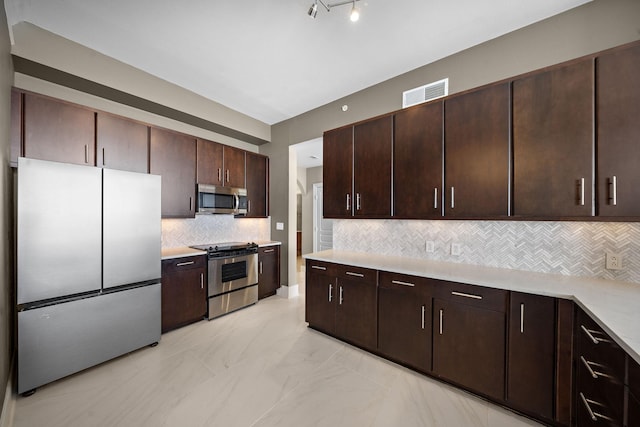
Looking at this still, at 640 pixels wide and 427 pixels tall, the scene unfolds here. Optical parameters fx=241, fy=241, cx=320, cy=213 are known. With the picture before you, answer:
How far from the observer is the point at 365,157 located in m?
2.81

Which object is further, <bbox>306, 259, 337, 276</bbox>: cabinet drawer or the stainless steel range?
the stainless steel range

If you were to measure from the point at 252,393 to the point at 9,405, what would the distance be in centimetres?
170

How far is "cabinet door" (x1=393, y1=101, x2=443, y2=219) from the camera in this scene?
231 centimetres

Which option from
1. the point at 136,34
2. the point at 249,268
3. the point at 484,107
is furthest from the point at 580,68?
the point at 249,268

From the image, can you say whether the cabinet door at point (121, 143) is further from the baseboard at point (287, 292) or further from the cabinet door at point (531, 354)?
the cabinet door at point (531, 354)

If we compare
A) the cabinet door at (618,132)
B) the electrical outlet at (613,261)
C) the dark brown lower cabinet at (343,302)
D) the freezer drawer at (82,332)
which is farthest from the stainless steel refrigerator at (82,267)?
the electrical outlet at (613,261)

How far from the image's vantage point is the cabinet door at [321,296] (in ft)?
9.04

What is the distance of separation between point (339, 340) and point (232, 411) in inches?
51.8

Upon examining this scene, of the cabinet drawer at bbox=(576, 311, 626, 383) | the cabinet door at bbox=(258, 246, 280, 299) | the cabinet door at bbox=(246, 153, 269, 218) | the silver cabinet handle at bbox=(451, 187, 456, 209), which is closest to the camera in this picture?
the cabinet drawer at bbox=(576, 311, 626, 383)

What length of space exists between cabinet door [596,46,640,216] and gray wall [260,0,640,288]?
0.52 m

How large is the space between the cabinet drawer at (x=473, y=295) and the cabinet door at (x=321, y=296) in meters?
1.14

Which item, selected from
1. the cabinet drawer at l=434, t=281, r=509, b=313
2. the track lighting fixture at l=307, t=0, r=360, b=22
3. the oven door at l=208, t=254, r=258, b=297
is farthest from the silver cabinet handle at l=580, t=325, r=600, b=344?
the oven door at l=208, t=254, r=258, b=297

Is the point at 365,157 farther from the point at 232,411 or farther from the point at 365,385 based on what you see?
the point at 232,411

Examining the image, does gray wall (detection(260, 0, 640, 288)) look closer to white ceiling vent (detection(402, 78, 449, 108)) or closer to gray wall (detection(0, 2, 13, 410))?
white ceiling vent (detection(402, 78, 449, 108))
